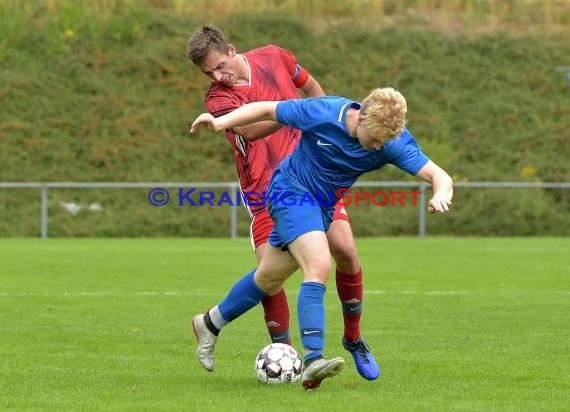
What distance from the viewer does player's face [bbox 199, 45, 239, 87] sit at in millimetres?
7941

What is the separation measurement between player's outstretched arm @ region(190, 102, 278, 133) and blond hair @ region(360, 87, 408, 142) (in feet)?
2.01

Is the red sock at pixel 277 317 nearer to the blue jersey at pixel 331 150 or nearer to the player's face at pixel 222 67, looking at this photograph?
the blue jersey at pixel 331 150

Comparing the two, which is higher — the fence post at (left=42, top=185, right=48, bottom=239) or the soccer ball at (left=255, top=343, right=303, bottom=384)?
the soccer ball at (left=255, top=343, right=303, bottom=384)

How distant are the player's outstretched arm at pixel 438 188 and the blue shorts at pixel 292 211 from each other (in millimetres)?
639

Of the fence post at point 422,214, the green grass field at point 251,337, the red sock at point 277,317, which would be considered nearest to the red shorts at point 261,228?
the red sock at point 277,317

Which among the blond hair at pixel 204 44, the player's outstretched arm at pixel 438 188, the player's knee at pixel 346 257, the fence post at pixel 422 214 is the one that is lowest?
the fence post at pixel 422 214

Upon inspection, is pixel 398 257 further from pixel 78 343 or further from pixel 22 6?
pixel 22 6

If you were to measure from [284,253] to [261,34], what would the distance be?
25.9 meters

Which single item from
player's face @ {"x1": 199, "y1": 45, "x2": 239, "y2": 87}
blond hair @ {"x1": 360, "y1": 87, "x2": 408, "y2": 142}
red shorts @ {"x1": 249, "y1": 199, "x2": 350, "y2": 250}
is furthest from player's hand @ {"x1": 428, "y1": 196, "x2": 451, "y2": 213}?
player's face @ {"x1": 199, "y1": 45, "x2": 239, "y2": 87}

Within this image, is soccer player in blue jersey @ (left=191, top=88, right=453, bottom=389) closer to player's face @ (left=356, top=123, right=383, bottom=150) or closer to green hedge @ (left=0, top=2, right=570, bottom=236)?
player's face @ (left=356, top=123, right=383, bottom=150)

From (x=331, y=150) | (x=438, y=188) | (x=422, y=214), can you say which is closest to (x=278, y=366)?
(x=331, y=150)

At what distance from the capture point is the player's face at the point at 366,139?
21.8 ft

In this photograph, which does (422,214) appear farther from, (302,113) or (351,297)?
(302,113)

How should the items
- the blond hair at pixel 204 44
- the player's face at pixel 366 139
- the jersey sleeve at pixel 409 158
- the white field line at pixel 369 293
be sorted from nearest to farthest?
1. the player's face at pixel 366 139
2. the jersey sleeve at pixel 409 158
3. the blond hair at pixel 204 44
4. the white field line at pixel 369 293
